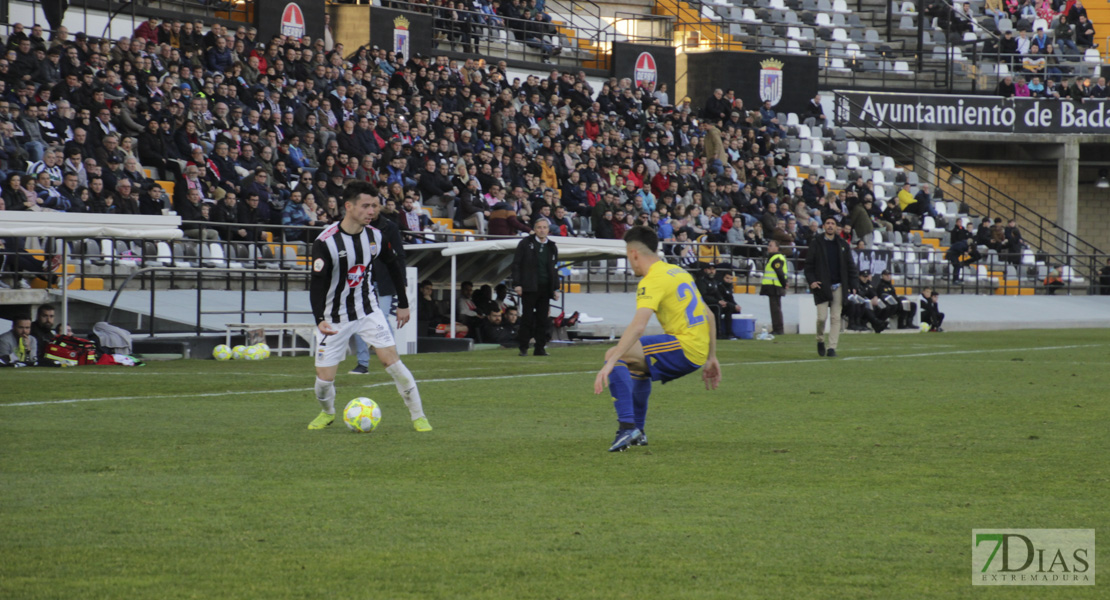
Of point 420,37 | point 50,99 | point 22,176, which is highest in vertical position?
point 420,37

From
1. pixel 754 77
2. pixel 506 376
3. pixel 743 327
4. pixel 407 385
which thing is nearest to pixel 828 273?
pixel 506 376

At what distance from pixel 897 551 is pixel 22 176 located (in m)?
16.8

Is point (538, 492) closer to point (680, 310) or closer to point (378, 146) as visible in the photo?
point (680, 310)

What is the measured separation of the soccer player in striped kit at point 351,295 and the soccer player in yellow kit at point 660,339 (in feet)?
5.79

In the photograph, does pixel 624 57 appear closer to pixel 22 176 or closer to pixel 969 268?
pixel 969 268

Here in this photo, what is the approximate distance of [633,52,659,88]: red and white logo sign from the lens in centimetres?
3922

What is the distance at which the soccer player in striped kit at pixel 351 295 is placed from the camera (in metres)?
9.34

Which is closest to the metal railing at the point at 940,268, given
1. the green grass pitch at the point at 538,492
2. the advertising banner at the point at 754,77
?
the advertising banner at the point at 754,77

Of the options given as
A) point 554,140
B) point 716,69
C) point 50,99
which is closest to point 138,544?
point 50,99

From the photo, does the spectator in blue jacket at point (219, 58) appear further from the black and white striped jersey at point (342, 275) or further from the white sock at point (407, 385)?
the white sock at point (407, 385)

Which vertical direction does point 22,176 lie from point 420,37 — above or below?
below

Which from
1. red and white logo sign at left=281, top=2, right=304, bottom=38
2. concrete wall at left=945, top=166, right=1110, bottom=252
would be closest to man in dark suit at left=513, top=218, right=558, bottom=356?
red and white logo sign at left=281, top=2, right=304, bottom=38

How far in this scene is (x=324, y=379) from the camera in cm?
963

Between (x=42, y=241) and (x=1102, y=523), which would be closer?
(x=1102, y=523)
